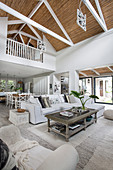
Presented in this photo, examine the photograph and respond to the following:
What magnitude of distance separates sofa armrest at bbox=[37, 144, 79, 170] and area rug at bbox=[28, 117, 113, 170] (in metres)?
0.81

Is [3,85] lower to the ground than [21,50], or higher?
lower

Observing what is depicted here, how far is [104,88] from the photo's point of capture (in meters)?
8.42

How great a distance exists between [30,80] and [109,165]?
10417 mm

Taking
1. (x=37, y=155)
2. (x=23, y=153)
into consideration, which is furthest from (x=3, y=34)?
(x=37, y=155)

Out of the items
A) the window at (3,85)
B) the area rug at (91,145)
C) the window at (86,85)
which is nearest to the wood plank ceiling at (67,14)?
the window at (86,85)

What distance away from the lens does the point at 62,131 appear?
7.36 ft

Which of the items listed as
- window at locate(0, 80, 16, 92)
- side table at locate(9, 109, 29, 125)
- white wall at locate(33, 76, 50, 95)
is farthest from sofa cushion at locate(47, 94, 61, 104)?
window at locate(0, 80, 16, 92)

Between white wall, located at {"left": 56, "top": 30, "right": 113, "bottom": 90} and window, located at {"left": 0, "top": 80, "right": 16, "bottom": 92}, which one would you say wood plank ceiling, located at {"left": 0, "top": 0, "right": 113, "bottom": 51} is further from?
window, located at {"left": 0, "top": 80, "right": 16, "bottom": 92}

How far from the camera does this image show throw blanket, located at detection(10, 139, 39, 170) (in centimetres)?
97

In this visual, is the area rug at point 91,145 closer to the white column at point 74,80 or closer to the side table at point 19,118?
the side table at point 19,118

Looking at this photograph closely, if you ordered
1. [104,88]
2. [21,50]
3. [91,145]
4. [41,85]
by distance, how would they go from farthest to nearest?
[104,88]
[41,85]
[21,50]
[91,145]

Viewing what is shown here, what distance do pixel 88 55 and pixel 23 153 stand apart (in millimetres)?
5580

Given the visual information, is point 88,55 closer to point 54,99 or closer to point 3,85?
point 54,99

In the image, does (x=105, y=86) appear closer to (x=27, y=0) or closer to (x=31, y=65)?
(x=31, y=65)
